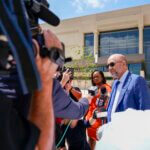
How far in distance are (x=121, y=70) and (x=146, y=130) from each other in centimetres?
312

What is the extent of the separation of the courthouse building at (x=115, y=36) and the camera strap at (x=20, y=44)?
37.1 metres

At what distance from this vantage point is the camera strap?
0.67 meters

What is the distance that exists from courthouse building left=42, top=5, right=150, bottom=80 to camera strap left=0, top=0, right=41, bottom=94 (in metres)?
37.1

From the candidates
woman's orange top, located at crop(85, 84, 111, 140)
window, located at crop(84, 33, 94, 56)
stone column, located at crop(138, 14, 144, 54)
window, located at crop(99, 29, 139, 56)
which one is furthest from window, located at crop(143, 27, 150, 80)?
woman's orange top, located at crop(85, 84, 111, 140)

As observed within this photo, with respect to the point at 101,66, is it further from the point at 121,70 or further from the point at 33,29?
the point at 33,29

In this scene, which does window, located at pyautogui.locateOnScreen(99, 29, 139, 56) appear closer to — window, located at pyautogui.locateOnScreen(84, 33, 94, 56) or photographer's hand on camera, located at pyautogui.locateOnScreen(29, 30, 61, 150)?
window, located at pyautogui.locateOnScreen(84, 33, 94, 56)

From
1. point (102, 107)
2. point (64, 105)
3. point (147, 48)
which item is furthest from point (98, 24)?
point (64, 105)

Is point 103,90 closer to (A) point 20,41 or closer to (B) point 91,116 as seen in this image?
(B) point 91,116

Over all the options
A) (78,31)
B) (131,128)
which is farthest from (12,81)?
(78,31)

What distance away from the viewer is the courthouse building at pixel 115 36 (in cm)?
3759

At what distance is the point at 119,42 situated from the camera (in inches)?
1556

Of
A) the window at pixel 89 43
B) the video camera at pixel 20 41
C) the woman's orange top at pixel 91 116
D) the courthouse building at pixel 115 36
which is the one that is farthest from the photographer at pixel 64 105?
the window at pixel 89 43

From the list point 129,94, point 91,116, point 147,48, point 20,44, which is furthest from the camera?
point 147,48

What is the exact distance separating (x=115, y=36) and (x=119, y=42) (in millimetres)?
968
